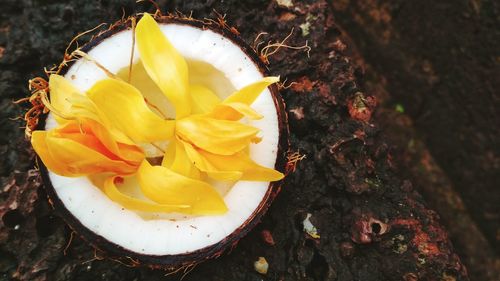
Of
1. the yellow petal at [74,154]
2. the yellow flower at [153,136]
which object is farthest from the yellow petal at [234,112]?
the yellow petal at [74,154]

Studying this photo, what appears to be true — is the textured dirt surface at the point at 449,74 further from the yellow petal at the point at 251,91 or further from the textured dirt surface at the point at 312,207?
the yellow petal at the point at 251,91

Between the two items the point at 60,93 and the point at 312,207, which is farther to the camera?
the point at 312,207

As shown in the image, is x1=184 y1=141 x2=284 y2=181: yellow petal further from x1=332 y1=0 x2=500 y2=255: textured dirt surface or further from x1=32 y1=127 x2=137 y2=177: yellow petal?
x1=332 y1=0 x2=500 y2=255: textured dirt surface

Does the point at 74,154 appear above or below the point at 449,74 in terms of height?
below

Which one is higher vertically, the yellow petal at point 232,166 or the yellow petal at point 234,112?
the yellow petal at point 234,112

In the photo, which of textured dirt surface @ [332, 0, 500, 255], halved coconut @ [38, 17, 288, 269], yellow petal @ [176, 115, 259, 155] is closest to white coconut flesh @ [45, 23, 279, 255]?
halved coconut @ [38, 17, 288, 269]

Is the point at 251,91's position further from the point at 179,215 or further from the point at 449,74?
the point at 449,74

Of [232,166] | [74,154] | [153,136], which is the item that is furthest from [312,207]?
[74,154]
